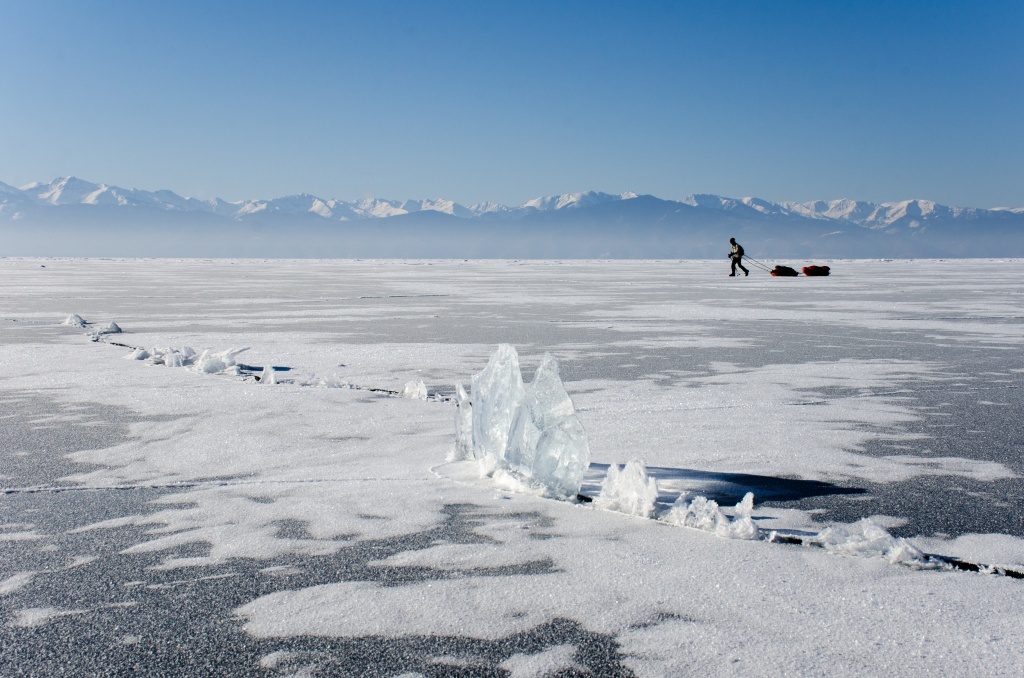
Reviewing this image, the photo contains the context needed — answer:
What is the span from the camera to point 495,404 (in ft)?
13.7

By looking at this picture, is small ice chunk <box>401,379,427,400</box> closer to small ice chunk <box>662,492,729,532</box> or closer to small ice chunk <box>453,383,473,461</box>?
small ice chunk <box>453,383,473,461</box>

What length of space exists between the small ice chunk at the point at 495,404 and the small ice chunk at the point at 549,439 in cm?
17

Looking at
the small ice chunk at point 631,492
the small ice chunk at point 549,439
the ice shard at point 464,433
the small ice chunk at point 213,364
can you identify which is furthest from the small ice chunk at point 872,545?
the small ice chunk at point 213,364

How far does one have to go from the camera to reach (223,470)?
14.0 feet

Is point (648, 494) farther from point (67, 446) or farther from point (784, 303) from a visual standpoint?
point (784, 303)

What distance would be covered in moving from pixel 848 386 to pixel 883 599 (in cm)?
454

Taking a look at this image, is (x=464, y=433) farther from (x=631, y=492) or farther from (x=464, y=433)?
(x=631, y=492)

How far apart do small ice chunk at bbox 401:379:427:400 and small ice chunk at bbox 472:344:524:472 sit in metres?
2.09

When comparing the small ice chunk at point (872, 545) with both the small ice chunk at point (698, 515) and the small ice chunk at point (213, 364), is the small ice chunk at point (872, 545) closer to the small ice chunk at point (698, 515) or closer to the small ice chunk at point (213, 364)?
the small ice chunk at point (698, 515)

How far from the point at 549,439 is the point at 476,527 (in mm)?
586

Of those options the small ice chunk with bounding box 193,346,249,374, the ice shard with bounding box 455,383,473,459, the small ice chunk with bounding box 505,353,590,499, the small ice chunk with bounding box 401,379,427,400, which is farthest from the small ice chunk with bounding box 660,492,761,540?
the small ice chunk with bounding box 193,346,249,374

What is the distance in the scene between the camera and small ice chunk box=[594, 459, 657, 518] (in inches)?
134

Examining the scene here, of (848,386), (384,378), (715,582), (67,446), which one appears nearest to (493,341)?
(384,378)

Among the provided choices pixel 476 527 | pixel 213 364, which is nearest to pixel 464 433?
pixel 476 527
